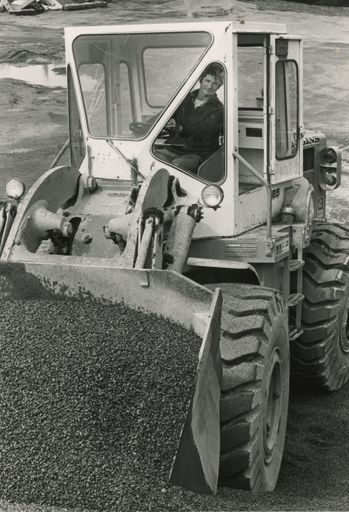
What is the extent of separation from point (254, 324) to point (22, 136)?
527 inches

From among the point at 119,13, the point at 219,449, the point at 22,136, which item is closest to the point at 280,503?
the point at 219,449

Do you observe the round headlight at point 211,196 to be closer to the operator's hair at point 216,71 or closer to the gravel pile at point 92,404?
the operator's hair at point 216,71

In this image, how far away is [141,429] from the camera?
15.7 ft

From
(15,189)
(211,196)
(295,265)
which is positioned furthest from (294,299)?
(15,189)

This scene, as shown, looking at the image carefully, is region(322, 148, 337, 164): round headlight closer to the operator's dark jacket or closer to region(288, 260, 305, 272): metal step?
region(288, 260, 305, 272): metal step

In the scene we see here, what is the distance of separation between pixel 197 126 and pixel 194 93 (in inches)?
9.3

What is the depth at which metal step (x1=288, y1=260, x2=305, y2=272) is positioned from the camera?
276 inches

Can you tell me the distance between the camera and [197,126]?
645 cm

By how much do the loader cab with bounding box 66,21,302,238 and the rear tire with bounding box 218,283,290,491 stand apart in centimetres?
78

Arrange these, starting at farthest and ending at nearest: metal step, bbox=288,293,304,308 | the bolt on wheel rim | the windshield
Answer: metal step, bbox=288,293,304,308
the windshield
the bolt on wheel rim

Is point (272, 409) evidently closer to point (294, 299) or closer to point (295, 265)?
point (294, 299)

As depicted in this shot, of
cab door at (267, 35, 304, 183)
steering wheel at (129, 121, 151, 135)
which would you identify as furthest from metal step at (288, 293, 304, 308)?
steering wheel at (129, 121, 151, 135)

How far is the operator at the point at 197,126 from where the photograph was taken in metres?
6.34

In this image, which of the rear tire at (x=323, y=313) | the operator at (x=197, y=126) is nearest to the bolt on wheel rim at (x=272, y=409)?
the rear tire at (x=323, y=313)
